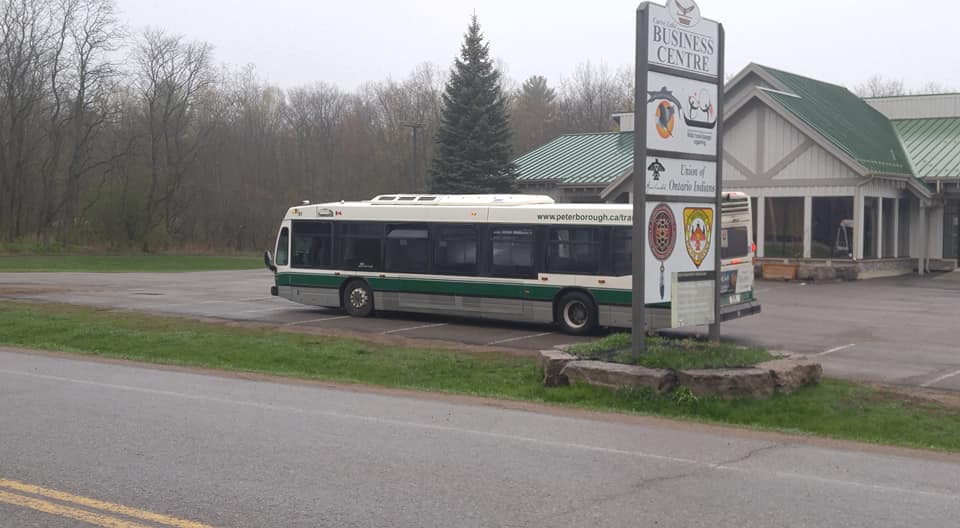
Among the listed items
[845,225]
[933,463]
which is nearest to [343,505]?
[933,463]

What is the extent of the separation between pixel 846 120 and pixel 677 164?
90.4ft

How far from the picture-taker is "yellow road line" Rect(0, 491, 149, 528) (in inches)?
239

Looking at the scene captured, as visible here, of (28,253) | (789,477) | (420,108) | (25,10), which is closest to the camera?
(789,477)

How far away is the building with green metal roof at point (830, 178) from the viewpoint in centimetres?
3334

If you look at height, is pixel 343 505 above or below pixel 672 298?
below

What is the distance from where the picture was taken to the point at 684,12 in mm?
12812

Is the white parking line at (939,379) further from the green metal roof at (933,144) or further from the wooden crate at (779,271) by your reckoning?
the green metal roof at (933,144)

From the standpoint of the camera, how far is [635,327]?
12281 millimetres

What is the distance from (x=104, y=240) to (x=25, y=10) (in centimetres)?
1550

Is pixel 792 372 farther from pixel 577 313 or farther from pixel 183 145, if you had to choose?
pixel 183 145

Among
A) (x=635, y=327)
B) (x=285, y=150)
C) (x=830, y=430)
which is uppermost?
(x=285, y=150)

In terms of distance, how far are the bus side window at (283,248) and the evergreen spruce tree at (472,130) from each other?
68.2ft

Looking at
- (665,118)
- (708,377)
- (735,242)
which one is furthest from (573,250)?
(708,377)

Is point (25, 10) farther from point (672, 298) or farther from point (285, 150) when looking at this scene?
point (672, 298)
